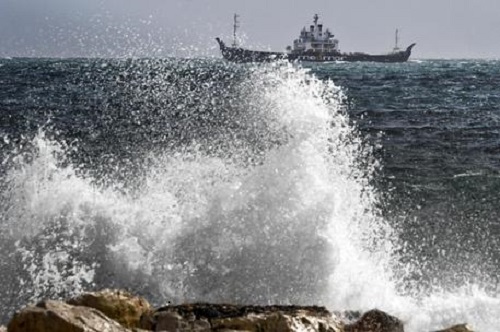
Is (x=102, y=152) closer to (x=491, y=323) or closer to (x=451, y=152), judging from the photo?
(x=451, y=152)

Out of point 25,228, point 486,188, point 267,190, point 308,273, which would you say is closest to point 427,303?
point 308,273

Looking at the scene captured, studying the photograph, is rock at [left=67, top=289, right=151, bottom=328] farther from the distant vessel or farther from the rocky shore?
the distant vessel

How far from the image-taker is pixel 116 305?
25.3ft

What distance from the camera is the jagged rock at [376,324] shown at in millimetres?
8383

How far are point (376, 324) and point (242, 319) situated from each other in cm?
196

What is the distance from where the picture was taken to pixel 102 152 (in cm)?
2292

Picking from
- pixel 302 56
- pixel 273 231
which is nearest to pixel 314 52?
pixel 302 56

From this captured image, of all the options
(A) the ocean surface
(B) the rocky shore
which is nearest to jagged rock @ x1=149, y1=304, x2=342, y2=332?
(B) the rocky shore

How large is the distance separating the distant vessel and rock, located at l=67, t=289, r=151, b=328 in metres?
146

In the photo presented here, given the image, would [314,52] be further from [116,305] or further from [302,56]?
[116,305]

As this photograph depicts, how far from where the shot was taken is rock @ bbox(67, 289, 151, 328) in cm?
764

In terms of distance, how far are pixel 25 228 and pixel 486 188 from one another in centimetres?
1150

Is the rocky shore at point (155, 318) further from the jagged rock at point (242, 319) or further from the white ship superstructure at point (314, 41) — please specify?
the white ship superstructure at point (314, 41)

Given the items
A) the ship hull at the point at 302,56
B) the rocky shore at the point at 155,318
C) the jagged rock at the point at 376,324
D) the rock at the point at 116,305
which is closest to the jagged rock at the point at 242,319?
the rocky shore at the point at 155,318
